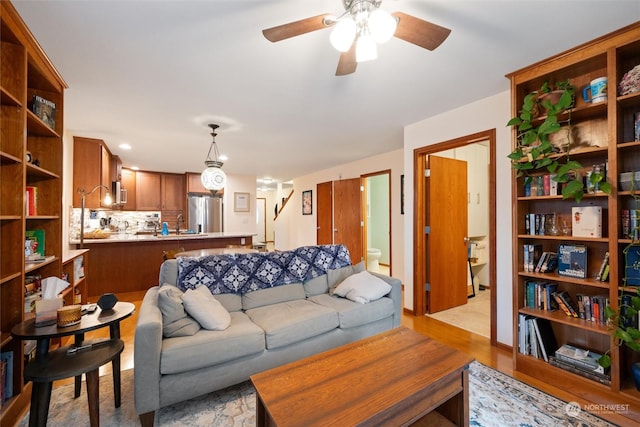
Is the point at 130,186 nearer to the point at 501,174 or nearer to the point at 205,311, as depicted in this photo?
the point at 205,311

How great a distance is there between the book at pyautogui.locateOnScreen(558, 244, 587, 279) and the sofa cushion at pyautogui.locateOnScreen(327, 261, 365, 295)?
1.67 metres

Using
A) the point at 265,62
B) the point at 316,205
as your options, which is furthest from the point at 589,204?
the point at 316,205

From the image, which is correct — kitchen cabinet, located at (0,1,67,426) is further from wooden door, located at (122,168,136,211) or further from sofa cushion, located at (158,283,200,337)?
wooden door, located at (122,168,136,211)

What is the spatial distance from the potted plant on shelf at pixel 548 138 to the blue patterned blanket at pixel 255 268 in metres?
1.89

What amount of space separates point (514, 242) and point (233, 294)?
7.84ft

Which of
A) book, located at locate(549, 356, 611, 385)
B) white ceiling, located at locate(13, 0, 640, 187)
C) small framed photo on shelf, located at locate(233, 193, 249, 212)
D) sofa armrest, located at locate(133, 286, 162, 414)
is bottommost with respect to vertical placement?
book, located at locate(549, 356, 611, 385)

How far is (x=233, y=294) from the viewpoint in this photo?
7.88ft

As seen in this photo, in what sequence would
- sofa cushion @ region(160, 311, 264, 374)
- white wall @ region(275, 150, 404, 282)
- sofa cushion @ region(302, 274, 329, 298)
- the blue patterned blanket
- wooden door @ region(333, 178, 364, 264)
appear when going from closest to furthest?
sofa cushion @ region(160, 311, 264, 374), the blue patterned blanket, sofa cushion @ region(302, 274, 329, 298), white wall @ region(275, 150, 404, 282), wooden door @ region(333, 178, 364, 264)

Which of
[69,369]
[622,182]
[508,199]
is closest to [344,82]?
[508,199]

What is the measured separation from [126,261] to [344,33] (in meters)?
4.70

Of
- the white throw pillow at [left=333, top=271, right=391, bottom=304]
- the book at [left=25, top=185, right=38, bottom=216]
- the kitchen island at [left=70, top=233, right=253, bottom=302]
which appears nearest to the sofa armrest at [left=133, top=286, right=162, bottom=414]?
the book at [left=25, top=185, right=38, bottom=216]

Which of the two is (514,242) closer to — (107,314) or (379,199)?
(107,314)

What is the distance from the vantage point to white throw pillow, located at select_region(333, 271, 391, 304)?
2506 millimetres

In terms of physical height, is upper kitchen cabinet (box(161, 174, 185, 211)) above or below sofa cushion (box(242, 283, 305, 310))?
above
